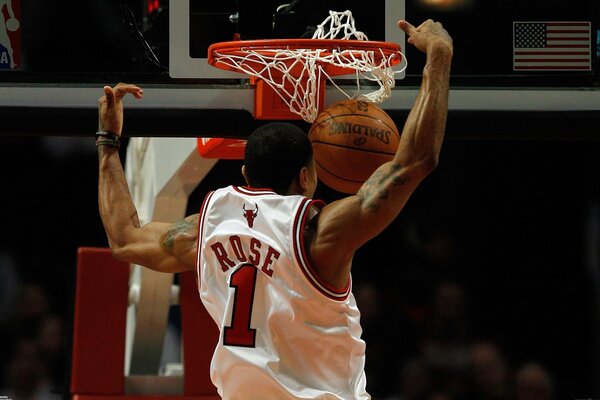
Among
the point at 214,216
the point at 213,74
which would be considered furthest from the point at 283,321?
the point at 213,74

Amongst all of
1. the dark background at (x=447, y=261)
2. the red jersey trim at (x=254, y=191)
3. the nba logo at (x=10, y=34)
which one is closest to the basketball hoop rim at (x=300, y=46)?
the red jersey trim at (x=254, y=191)

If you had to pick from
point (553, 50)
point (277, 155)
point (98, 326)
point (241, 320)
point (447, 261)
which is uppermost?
point (553, 50)

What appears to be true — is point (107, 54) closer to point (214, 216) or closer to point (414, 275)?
point (214, 216)

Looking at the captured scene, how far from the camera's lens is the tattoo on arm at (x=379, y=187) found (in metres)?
2.76

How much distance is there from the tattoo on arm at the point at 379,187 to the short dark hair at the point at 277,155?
0.23 meters

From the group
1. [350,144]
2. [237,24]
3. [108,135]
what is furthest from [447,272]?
[108,135]

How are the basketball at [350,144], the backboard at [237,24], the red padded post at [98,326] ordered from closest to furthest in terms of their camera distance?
1. the basketball at [350,144]
2. the backboard at [237,24]
3. the red padded post at [98,326]

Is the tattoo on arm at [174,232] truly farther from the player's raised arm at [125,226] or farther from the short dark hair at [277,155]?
the short dark hair at [277,155]

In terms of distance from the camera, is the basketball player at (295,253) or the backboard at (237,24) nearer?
the basketball player at (295,253)

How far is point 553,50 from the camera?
4.41m

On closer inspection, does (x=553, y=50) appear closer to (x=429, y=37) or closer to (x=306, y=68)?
(x=306, y=68)

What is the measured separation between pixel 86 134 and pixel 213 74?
57 cm

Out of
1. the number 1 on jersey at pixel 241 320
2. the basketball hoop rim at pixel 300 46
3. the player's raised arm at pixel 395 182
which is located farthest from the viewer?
the basketball hoop rim at pixel 300 46

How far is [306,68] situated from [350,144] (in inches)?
19.6
